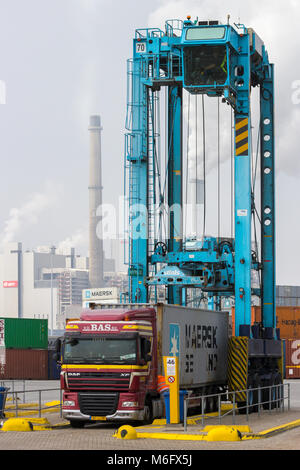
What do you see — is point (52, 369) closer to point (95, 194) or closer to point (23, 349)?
point (23, 349)

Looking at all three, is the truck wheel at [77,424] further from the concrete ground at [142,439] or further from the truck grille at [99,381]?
the truck grille at [99,381]

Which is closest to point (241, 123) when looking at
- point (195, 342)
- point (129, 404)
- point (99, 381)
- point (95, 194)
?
point (195, 342)

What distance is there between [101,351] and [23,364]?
42.6 m

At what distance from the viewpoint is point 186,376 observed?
2566 centimetres

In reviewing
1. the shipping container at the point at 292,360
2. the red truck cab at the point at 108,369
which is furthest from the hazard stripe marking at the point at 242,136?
the shipping container at the point at 292,360

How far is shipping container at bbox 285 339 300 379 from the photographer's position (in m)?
66.6

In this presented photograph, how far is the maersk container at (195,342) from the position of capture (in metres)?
24.7

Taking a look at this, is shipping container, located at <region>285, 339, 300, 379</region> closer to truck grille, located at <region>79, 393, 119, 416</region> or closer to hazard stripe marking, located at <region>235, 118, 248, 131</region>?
hazard stripe marking, located at <region>235, 118, 248, 131</region>

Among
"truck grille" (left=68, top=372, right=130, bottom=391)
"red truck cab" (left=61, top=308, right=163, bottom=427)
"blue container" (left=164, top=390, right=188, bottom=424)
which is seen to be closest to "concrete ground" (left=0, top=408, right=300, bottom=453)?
"blue container" (left=164, top=390, right=188, bottom=424)

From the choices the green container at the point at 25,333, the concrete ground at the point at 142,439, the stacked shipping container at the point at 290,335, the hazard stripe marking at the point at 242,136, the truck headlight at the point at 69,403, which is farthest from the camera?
the stacked shipping container at the point at 290,335

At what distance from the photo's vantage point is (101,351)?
904 inches

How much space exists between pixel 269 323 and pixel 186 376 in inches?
410
